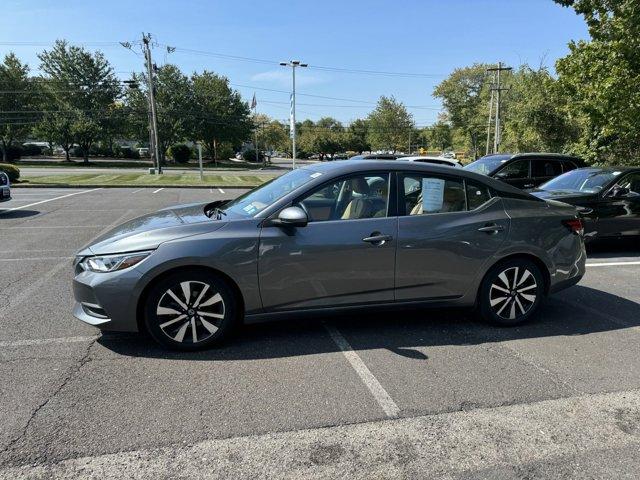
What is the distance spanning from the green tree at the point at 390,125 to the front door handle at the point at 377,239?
80.3 m

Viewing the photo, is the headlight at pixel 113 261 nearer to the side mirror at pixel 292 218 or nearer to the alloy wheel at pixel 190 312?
the alloy wheel at pixel 190 312

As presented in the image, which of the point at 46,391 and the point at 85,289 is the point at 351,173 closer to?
the point at 85,289

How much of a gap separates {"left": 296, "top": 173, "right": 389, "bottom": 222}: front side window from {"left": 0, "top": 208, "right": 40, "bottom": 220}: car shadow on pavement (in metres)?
10.5

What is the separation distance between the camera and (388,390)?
135 inches

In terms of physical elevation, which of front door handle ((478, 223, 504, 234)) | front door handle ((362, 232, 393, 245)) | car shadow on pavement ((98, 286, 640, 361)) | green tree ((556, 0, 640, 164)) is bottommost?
car shadow on pavement ((98, 286, 640, 361))

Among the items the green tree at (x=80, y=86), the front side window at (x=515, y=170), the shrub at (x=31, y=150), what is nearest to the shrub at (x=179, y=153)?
the green tree at (x=80, y=86)

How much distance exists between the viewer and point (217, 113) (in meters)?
63.3

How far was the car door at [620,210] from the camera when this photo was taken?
316 inches

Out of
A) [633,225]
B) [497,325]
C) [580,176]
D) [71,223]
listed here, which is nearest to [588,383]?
[497,325]

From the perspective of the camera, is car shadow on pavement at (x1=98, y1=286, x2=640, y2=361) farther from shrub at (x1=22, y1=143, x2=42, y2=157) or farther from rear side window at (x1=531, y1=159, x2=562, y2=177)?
shrub at (x1=22, y1=143, x2=42, y2=157)

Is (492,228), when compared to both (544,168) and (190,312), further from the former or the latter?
(544,168)

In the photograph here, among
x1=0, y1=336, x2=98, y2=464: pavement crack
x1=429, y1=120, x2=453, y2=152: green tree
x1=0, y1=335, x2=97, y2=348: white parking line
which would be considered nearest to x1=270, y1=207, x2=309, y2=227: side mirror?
x1=0, y1=336, x2=98, y2=464: pavement crack

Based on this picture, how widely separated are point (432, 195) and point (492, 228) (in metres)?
0.63

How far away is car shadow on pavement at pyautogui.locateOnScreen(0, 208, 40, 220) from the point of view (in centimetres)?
1196
